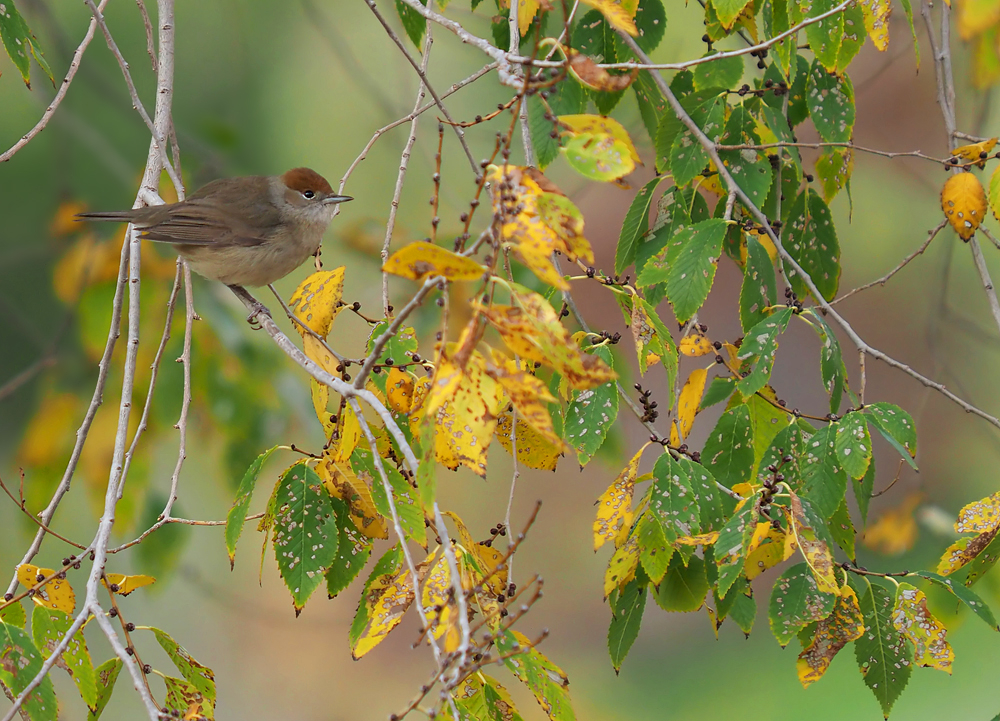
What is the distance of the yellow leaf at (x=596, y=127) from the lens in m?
0.58

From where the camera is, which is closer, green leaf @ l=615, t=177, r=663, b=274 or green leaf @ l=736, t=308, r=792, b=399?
green leaf @ l=736, t=308, r=792, b=399

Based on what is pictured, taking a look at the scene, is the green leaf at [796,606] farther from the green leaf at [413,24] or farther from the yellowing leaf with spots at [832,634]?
the green leaf at [413,24]

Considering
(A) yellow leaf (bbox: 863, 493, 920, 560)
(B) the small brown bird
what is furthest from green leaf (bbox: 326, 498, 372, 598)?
(A) yellow leaf (bbox: 863, 493, 920, 560)

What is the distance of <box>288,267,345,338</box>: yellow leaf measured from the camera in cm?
89

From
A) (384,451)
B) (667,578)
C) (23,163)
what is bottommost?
(667,578)

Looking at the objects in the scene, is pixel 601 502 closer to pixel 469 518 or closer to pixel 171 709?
pixel 171 709

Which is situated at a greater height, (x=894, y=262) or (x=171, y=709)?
(x=894, y=262)

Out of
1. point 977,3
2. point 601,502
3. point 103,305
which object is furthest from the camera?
point 103,305

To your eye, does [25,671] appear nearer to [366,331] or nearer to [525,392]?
[525,392]

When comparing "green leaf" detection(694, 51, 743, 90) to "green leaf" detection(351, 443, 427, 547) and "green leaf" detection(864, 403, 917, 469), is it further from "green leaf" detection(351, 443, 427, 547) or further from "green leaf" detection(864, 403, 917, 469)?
"green leaf" detection(351, 443, 427, 547)

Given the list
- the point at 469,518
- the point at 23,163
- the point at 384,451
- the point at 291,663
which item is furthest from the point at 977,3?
the point at 291,663

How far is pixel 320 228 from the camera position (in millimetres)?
1450

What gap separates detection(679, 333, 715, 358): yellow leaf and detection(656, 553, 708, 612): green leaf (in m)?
0.24

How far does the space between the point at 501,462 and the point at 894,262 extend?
1.52m
